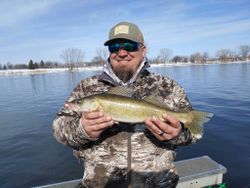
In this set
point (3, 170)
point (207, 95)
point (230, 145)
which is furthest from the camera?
point (207, 95)

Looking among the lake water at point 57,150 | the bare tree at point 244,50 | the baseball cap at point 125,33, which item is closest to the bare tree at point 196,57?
the bare tree at point 244,50

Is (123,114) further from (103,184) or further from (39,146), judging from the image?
(39,146)

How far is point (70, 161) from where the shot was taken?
388 inches

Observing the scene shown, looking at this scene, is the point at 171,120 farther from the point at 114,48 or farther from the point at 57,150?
the point at 57,150

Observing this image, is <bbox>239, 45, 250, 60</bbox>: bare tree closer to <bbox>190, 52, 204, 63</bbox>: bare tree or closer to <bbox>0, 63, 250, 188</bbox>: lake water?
<bbox>190, 52, 204, 63</bbox>: bare tree

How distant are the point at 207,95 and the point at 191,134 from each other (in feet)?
66.2

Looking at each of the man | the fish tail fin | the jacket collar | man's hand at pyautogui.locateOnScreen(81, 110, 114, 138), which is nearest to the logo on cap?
the man

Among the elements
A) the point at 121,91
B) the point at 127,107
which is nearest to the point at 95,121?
the point at 127,107

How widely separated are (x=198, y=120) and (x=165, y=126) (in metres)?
0.49

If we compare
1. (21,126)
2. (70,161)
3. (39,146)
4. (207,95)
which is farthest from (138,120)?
(207,95)

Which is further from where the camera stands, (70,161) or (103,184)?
(70,161)

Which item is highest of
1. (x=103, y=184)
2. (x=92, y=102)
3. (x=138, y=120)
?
(x=92, y=102)

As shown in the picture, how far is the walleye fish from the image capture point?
9.84ft

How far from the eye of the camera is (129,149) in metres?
3.32
